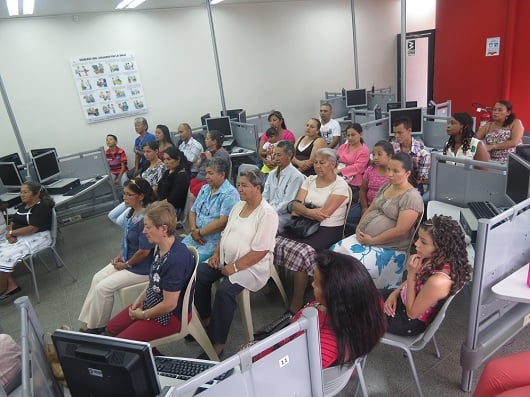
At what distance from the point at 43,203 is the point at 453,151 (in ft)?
13.2

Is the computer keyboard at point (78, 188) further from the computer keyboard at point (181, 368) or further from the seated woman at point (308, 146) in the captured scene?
the computer keyboard at point (181, 368)

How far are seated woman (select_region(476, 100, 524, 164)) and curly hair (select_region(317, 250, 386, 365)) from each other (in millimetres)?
3346

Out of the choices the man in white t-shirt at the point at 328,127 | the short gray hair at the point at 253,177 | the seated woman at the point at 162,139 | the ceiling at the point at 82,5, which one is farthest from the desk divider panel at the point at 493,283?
the ceiling at the point at 82,5

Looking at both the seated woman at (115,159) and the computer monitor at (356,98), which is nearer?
the seated woman at (115,159)

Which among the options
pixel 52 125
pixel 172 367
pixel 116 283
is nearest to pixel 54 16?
pixel 52 125

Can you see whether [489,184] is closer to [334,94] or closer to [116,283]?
[116,283]

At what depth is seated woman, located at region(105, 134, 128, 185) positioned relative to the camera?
605 cm

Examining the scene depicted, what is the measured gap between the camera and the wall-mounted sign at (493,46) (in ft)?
20.9

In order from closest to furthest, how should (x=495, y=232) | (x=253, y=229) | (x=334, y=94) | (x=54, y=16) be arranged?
(x=495, y=232) < (x=253, y=229) < (x=54, y=16) < (x=334, y=94)

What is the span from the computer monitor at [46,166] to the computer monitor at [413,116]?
175 inches

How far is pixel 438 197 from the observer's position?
311 centimetres

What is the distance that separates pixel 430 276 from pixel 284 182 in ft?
5.65

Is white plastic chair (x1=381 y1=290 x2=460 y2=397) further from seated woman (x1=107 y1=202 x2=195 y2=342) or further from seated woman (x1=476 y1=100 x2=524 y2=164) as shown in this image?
seated woman (x1=476 y1=100 x2=524 y2=164)

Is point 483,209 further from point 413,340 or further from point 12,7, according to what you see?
point 12,7
